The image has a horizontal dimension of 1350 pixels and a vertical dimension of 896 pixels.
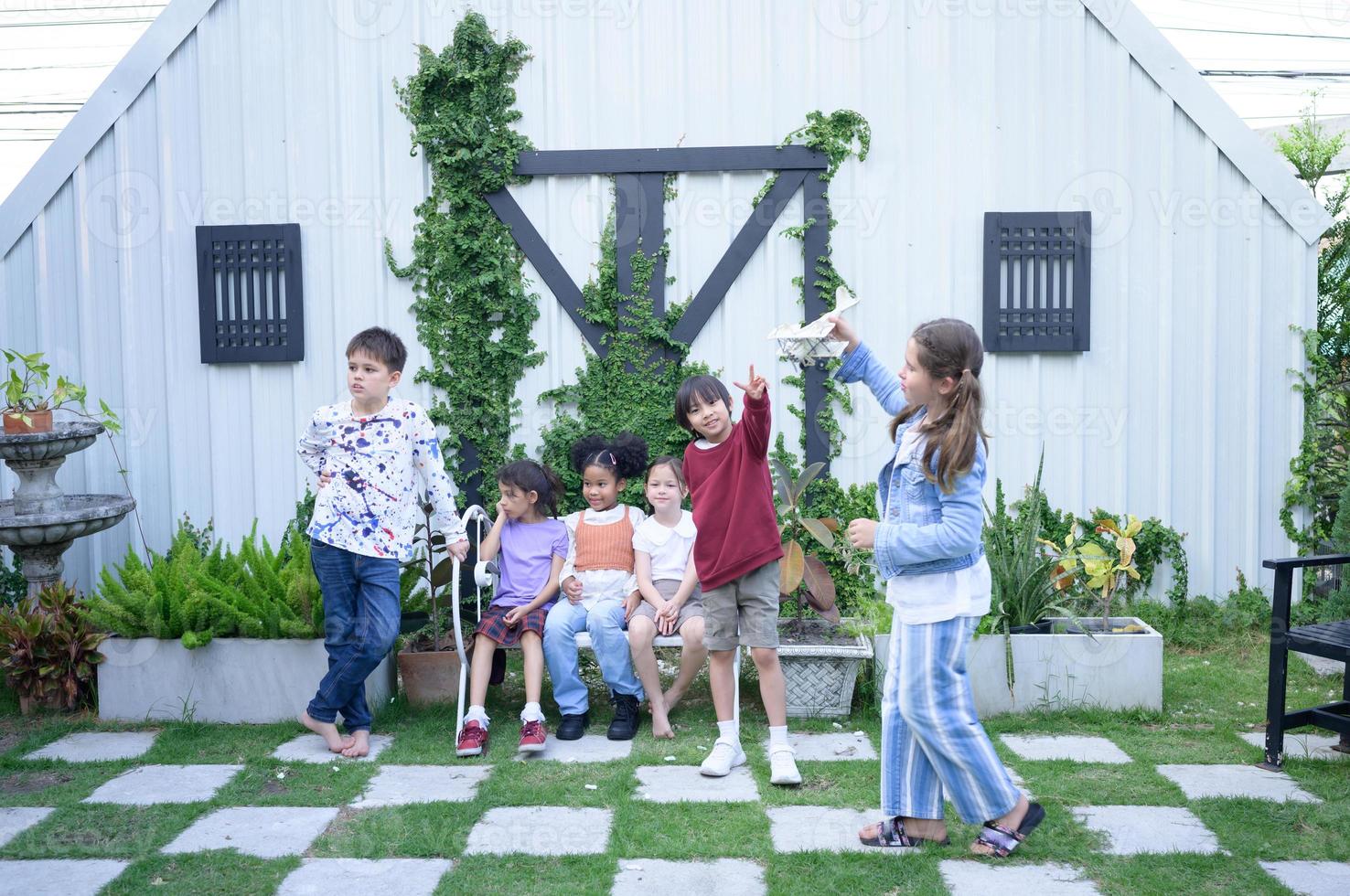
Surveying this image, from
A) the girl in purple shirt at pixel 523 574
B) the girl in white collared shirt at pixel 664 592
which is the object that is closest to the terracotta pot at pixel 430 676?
the girl in purple shirt at pixel 523 574

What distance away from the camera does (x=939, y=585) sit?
10.5 feet

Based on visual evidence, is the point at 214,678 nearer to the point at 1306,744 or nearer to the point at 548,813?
the point at 548,813

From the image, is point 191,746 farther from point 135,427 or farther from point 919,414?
point 919,414

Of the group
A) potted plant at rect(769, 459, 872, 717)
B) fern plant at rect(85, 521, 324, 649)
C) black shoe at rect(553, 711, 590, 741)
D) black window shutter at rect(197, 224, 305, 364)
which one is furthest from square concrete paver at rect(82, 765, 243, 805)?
black window shutter at rect(197, 224, 305, 364)

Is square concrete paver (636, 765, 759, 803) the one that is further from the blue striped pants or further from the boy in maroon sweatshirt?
the blue striped pants

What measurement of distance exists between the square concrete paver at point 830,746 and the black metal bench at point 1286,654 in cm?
141

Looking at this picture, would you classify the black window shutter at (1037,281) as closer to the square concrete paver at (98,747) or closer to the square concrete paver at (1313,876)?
the square concrete paver at (1313,876)

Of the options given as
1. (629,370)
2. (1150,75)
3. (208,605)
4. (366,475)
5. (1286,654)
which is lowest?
(1286,654)

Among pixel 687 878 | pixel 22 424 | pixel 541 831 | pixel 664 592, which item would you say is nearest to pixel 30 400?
pixel 22 424

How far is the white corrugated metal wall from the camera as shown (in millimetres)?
6051

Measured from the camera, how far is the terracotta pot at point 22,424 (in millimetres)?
5219

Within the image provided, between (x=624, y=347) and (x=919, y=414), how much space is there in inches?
117

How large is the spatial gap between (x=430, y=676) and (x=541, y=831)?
4.94ft

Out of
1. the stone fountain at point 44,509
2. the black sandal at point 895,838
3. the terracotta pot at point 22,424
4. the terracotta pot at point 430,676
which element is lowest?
the black sandal at point 895,838
